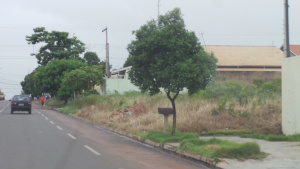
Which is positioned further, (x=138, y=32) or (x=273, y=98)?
(x=273, y=98)

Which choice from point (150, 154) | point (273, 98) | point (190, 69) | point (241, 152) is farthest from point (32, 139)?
point (273, 98)

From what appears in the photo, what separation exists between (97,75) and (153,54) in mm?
30241

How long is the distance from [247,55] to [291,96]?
38.2 m

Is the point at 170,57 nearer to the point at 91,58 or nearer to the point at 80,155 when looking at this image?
the point at 80,155

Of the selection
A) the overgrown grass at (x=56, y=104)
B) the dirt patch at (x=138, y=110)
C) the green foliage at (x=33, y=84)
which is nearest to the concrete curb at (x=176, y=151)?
the dirt patch at (x=138, y=110)

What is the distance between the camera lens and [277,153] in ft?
35.5

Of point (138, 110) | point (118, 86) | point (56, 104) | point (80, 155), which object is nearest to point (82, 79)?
point (118, 86)

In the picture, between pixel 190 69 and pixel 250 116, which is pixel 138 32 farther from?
pixel 250 116

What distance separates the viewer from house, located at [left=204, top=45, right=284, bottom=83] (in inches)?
1845

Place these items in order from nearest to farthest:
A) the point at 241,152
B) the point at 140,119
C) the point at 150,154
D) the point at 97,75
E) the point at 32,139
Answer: the point at 241,152
the point at 150,154
the point at 32,139
the point at 140,119
the point at 97,75

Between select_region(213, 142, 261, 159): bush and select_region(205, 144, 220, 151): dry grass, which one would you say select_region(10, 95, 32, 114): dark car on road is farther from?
select_region(213, 142, 261, 159): bush

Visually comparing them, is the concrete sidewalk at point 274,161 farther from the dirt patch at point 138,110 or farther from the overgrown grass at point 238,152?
the dirt patch at point 138,110

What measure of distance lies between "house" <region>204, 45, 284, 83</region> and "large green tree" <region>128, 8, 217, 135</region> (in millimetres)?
32260

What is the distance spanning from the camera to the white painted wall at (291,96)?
13.9m
